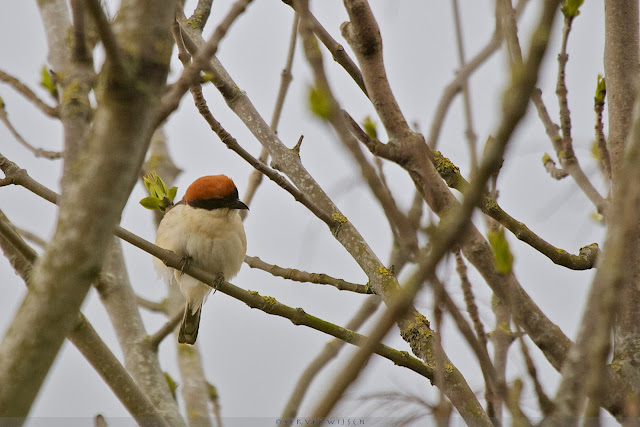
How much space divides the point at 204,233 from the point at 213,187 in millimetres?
400

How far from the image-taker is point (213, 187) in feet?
18.1

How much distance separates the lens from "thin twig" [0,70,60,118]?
12.2 ft

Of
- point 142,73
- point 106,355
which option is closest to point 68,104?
point 142,73

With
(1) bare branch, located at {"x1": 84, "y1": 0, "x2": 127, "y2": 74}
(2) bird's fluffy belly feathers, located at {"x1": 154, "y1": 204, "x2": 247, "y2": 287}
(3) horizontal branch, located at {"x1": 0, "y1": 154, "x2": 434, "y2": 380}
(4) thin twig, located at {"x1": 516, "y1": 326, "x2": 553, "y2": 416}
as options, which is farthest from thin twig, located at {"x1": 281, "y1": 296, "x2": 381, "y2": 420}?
(1) bare branch, located at {"x1": 84, "y1": 0, "x2": 127, "y2": 74}

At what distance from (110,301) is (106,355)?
1.61 m

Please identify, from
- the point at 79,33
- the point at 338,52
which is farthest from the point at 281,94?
the point at 79,33

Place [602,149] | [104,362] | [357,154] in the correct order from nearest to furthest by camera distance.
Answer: [357,154] < [104,362] < [602,149]

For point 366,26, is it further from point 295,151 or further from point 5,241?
point 5,241

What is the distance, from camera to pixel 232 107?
3926 millimetres

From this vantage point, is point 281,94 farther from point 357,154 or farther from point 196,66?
point 357,154

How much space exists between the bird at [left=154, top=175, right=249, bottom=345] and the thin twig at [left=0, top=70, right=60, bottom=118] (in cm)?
139

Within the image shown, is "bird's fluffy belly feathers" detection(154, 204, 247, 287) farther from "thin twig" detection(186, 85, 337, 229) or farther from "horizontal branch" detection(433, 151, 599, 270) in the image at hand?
"horizontal branch" detection(433, 151, 599, 270)

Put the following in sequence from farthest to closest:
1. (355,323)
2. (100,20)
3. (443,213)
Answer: (355,323), (443,213), (100,20)

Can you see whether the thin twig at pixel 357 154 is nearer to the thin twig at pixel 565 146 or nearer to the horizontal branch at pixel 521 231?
the horizontal branch at pixel 521 231
